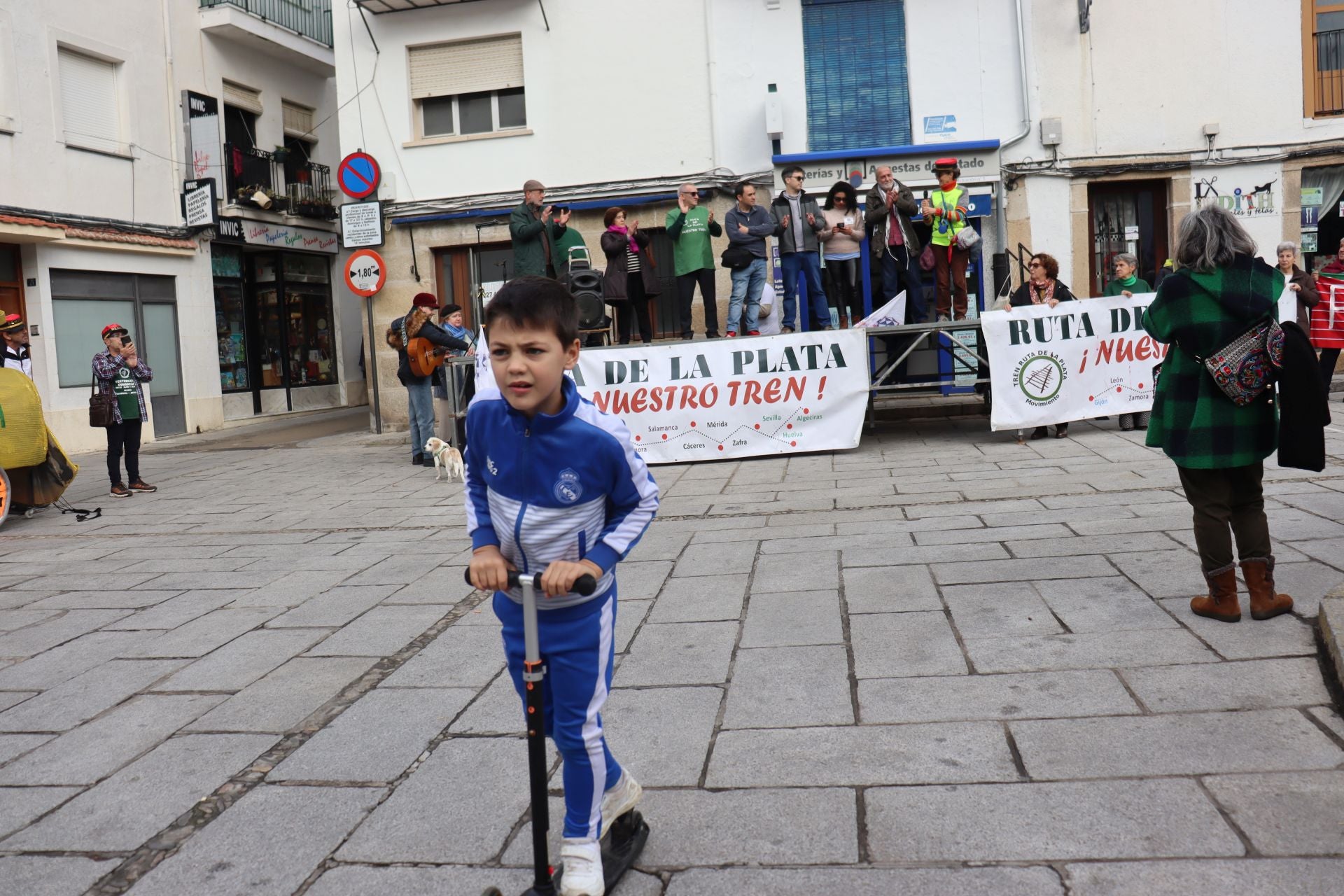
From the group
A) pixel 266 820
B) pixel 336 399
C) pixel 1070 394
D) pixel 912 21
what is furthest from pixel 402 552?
pixel 336 399

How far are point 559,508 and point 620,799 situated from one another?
0.75 metres

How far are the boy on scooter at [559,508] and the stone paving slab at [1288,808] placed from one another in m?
1.58

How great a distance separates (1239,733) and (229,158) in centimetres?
2055

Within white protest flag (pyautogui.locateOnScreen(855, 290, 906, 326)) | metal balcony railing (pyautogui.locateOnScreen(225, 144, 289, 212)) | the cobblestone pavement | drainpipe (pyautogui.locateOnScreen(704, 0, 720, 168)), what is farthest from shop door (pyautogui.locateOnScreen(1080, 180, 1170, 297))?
metal balcony railing (pyautogui.locateOnScreen(225, 144, 289, 212))

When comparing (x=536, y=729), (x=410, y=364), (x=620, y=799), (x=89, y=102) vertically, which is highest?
(x=89, y=102)

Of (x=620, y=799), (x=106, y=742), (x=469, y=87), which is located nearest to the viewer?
(x=620, y=799)

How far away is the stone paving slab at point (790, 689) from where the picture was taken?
3.59m

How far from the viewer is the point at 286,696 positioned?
4.13 metres

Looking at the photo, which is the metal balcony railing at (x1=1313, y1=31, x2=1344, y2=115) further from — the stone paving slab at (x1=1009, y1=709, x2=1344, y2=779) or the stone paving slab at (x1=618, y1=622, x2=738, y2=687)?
the stone paving slab at (x1=1009, y1=709, x2=1344, y2=779)

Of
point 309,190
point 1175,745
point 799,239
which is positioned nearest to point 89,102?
point 309,190

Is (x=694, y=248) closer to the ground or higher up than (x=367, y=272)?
closer to the ground

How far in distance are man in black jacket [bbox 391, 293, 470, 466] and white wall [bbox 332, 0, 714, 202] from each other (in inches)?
173

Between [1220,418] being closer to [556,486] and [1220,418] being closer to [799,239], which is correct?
[556,486]

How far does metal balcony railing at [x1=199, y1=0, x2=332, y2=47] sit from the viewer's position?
2017cm
